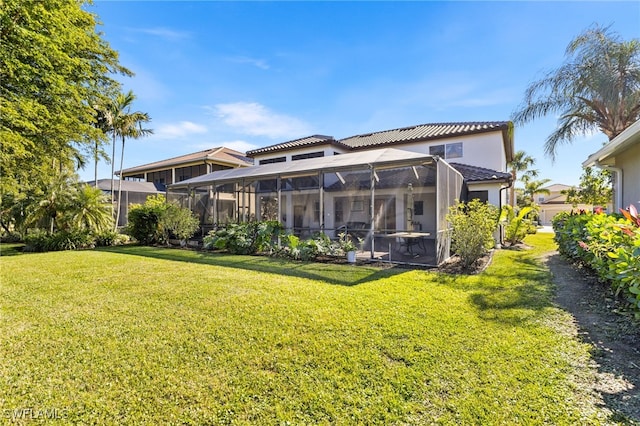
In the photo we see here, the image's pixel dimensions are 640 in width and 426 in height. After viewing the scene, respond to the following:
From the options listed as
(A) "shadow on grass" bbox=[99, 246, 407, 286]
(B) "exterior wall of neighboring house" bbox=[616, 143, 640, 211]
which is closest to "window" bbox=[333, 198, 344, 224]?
(A) "shadow on grass" bbox=[99, 246, 407, 286]

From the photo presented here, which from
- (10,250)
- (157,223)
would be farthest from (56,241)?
(157,223)

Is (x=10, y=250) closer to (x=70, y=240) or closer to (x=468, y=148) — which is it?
(x=70, y=240)

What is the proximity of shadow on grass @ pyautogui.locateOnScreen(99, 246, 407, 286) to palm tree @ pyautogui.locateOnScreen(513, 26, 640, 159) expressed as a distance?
415 inches

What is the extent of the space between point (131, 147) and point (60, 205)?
298 inches

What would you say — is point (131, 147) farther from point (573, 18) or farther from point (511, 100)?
point (573, 18)

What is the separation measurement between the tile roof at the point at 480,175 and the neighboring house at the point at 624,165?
132 inches

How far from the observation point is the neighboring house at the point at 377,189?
9062 millimetres

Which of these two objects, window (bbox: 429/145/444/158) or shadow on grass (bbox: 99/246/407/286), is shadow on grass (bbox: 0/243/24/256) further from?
window (bbox: 429/145/444/158)

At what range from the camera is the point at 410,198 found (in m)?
10.7

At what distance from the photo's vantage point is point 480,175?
43.3 feet

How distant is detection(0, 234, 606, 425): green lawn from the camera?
239 cm

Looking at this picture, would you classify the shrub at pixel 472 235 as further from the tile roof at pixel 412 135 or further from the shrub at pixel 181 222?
the shrub at pixel 181 222

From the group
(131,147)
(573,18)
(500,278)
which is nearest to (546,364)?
(500,278)

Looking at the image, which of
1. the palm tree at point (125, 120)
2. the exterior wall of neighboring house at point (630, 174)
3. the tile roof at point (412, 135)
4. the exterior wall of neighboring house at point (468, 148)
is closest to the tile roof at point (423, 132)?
the tile roof at point (412, 135)
